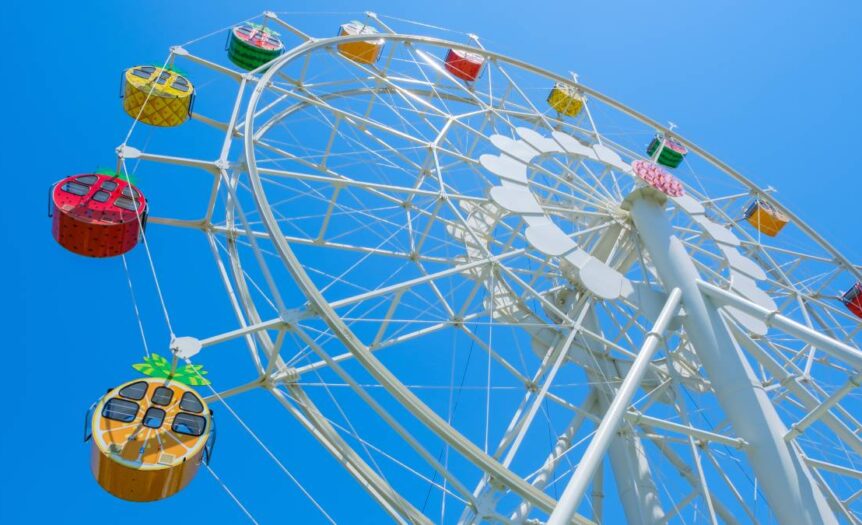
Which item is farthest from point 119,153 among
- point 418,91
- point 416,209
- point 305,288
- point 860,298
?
point 860,298

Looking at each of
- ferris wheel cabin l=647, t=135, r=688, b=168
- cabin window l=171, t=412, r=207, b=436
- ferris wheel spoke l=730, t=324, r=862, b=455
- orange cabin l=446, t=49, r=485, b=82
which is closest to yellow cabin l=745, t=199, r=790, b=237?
ferris wheel cabin l=647, t=135, r=688, b=168

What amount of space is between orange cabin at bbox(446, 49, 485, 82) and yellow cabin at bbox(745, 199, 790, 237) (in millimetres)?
8079

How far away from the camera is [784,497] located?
10336 mm

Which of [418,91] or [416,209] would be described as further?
[418,91]

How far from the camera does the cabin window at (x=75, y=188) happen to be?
46.1ft

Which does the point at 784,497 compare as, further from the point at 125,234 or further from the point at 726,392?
the point at 125,234

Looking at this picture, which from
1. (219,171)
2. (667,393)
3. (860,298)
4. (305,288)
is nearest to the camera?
(305,288)

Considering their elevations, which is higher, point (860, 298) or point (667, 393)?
point (860, 298)

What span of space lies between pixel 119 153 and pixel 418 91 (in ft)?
29.5

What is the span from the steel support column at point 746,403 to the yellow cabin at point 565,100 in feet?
31.7

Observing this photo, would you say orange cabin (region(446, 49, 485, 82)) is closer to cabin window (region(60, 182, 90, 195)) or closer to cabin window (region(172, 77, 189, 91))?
cabin window (region(172, 77, 189, 91))

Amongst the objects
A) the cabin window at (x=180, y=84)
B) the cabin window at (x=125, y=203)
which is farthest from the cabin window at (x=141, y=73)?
the cabin window at (x=125, y=203)

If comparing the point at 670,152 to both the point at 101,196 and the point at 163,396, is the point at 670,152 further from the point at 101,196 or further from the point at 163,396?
the point at 163,396

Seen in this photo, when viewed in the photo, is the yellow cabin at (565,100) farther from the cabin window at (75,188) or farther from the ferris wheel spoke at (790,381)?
the cabin window at (75,188)
